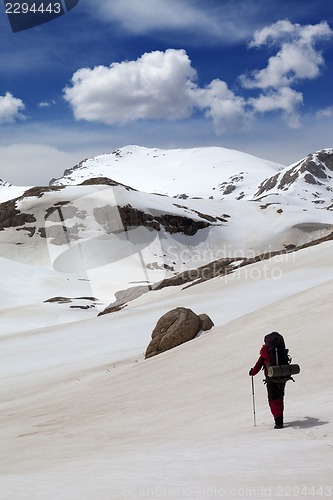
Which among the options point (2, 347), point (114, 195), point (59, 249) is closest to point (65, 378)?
point (2, 347)

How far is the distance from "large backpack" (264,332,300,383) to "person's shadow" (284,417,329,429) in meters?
0.62

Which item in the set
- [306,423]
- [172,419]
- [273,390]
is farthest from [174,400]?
[306,423]

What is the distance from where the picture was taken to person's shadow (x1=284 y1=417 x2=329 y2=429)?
24.9 ft

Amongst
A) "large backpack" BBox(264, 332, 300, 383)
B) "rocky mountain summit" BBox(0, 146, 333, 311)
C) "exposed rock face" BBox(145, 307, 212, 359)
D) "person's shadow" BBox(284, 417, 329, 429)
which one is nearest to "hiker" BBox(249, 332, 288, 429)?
"large backpack" BBox(264, 332, 300, 383)

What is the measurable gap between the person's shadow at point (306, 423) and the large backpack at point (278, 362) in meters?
0.62

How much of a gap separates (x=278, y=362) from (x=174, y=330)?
10955 millimetres

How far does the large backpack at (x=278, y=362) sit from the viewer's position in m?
7.99

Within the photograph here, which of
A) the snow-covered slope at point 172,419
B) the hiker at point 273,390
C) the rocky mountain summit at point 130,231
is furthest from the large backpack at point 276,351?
the rocky mountain summit at point 130,231

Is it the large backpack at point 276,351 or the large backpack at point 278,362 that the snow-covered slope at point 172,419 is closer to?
the large backpack at point 278,362

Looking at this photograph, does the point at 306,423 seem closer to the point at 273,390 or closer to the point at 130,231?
the point at 273,390

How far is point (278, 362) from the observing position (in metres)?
8.13

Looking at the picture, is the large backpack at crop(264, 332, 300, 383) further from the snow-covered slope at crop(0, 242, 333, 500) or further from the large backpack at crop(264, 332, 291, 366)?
the snow-covered slope at crop(0, 242, 333, 500)

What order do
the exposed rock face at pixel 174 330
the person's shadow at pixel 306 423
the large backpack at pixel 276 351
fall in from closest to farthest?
the person's shadow at pixel 306 423 → the large backpack at pixel 276 351 → the exposed rock face at pixel 174 330

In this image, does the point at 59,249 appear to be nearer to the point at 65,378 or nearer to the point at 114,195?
the point at 114,195
